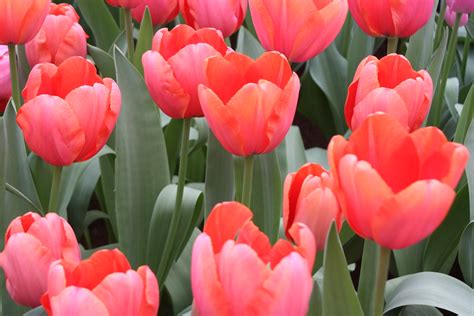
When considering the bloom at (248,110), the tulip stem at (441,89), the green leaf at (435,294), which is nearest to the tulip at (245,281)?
the bloom at (248,110)

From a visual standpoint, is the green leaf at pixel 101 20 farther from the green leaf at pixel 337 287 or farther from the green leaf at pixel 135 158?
the green leaf at pixel 337 287

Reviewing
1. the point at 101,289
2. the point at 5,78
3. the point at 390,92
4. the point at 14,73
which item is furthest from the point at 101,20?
the point at 101,289

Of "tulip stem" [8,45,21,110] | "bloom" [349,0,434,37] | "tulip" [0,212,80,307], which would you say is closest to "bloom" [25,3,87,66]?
"tulip stem" [8,45,21,110]

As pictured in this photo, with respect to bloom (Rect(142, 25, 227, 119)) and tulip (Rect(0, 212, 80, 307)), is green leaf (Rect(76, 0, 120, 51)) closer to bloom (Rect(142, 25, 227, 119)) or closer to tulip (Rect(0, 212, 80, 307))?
bloom (Rect(142, 25, 227, 119))

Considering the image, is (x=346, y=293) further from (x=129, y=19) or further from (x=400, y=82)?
(x=129, y=19)

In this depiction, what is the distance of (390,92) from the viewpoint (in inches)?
37.4

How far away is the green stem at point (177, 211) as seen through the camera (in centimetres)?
113

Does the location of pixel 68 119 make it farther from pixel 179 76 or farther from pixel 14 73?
pixel 14 73

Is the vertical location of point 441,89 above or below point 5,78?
below

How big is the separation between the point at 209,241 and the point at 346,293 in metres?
0.23

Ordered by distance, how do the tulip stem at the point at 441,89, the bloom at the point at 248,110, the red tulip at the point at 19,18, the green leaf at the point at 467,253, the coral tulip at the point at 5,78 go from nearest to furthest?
the bloom at the point at 248,110 < the red tulip at the point at 19,18 < the green leaf at the point at 467,253 < the coral tulip at the point at 5,78 < the tulip stem at the point at 441,89

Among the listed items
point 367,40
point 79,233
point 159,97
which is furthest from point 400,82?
point 367,40

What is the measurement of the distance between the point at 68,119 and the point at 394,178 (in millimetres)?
381

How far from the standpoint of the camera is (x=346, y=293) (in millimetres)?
853
